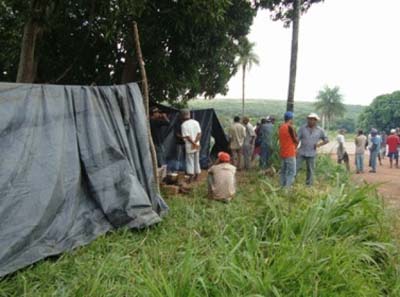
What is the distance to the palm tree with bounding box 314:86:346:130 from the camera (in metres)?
63.5

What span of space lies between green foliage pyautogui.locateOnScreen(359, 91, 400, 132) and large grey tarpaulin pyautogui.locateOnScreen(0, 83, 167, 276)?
154 ft

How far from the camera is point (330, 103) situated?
2518 inches

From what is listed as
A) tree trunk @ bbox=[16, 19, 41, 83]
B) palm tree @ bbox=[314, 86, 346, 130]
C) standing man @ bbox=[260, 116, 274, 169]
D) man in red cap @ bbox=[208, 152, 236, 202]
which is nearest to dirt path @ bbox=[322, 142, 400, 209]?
standing man @ bbox=[260, 116, 274, 169]

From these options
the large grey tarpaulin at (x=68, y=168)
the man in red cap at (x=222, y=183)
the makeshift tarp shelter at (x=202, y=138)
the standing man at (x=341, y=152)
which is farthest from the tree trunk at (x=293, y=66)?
the large grey tarpaulin at (x=68, y=168)

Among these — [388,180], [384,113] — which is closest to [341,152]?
[388,180]

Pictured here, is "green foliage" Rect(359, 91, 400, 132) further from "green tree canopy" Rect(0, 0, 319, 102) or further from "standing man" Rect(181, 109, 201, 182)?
"standing man" Rect(181, 109, 201, 182)

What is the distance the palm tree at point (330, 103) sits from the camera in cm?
6350

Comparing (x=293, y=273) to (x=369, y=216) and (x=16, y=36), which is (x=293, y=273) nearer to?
(x=369, y=216)

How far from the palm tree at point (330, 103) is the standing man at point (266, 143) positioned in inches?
2243

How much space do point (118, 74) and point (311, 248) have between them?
6780mm

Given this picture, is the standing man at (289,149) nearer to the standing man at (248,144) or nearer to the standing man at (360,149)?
the standing man at (248,144)

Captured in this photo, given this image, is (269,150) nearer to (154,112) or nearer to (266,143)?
(266,143)

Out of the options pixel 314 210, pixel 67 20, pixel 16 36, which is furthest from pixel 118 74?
pixel 314 210

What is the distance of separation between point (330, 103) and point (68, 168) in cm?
6413
